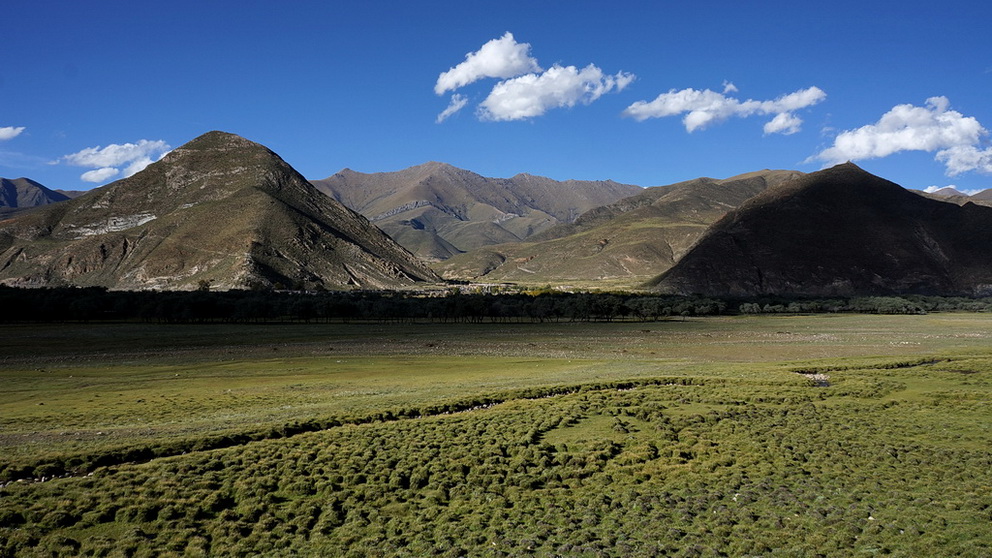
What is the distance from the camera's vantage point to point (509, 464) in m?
21.5

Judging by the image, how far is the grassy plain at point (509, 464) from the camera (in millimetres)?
15539

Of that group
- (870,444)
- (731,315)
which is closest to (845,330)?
(731,315)

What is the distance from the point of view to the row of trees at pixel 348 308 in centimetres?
11106

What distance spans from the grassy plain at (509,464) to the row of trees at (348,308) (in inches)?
2749

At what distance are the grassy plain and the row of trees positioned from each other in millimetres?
69836

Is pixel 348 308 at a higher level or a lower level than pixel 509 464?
higher

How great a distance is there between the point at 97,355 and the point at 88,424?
43567 mm

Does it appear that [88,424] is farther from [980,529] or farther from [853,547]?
[980,529]

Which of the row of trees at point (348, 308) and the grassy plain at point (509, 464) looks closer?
the grassy plain at point (509, 464)

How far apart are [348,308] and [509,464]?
105 meters

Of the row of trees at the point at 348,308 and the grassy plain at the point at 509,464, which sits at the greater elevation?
the row of trees at the point at 348,308

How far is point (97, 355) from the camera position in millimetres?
63625

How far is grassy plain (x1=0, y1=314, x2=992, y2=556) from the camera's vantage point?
51.0ft

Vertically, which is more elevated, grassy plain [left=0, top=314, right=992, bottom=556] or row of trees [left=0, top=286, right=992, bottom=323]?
row of trees [left=0, top=286, right=992, bottom=323]
